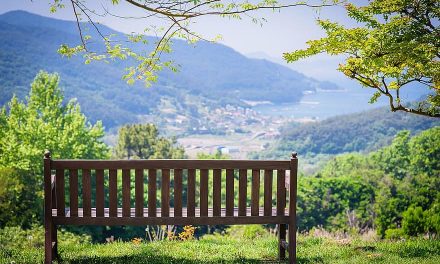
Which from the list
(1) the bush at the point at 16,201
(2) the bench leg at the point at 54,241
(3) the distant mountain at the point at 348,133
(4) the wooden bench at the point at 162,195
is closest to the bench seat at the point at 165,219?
(4) the wooden bench at the point at 162,195

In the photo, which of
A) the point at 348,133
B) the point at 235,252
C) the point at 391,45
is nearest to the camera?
the point at 235,252

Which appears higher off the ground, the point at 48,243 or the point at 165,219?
the point at 165,219

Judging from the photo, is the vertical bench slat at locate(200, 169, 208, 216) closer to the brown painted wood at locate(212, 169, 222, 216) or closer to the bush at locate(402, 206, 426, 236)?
the brown painted wood at locate(212, 169, 222, 216)

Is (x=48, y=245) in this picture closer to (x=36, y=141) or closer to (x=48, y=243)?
(x=48, y=243)

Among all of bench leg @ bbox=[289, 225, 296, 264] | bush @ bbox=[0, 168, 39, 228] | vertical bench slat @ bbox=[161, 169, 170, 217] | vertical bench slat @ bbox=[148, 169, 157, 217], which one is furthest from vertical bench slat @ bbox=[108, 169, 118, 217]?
Result: bush @ bbox=[0, 168, 39, 228]

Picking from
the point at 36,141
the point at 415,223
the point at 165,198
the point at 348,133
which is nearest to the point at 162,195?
the point at 165,198

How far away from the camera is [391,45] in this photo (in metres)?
6.01

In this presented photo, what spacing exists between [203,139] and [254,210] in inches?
5822

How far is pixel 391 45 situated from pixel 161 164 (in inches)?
118

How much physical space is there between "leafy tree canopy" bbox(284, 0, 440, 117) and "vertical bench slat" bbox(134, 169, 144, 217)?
9.02 feet

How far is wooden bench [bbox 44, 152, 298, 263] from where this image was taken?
480 centimetres

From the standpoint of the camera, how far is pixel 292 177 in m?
4.89

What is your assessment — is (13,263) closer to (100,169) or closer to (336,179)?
(100,169)

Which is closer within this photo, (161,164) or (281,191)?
(161,164)
